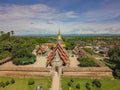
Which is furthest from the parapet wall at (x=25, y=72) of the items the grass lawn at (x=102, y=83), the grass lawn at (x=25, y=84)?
the grass lawn at (x=102, y=83)

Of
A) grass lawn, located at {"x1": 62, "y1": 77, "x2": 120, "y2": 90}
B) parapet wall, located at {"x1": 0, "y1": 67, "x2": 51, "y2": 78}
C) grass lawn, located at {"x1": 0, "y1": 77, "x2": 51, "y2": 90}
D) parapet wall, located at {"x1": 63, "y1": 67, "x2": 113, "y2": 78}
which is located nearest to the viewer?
grass lawn, located at {"x1": 0, "y1": 77, "x2": 51, "y2": 90}

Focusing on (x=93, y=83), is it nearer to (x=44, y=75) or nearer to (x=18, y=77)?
(x=44, y=75)

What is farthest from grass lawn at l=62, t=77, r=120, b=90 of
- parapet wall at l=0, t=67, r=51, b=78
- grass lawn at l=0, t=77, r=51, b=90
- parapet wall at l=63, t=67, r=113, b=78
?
parapet wall at l=0, t=67, r=51, b=78

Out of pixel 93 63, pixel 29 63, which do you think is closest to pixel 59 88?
pixel 93 63

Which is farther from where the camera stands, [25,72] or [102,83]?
[25,72]

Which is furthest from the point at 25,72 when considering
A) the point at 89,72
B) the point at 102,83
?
the point at 102,83

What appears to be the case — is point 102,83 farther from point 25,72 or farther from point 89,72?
point 25,72

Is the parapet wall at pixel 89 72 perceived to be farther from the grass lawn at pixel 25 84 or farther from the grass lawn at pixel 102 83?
the grass lawn at pixel 25 84

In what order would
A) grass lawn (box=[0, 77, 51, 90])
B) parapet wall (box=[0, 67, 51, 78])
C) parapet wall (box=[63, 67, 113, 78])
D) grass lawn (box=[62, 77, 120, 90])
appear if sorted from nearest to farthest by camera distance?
grass lawn (box=[0, 77, 51, 90])
grass lawn (box=[62, 77, 120, 90])
parapet wall (box=[0, 67, 51, 78])
parapet wall (box=[63, 67, 113, 78])

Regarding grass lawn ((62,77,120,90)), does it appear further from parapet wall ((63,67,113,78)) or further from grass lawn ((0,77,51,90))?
grass lawn ((0,77,51,90))
